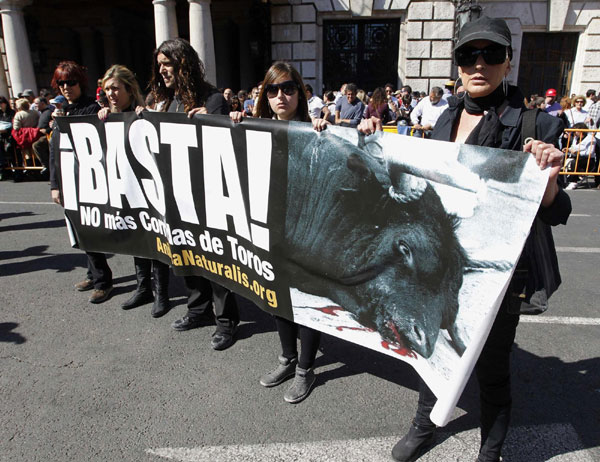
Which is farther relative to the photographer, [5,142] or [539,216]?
[5,142]

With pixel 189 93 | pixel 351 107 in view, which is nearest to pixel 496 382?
pixel 189 93

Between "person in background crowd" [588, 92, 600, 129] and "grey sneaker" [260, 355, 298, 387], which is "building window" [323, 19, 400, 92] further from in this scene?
"grey sneaker" [260, 355, 298, 387]

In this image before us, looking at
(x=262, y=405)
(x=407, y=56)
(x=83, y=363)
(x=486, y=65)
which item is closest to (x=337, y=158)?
(x=486, y=65)

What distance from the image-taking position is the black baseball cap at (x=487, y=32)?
70.3 inches

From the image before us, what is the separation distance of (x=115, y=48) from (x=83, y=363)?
20.6 metres

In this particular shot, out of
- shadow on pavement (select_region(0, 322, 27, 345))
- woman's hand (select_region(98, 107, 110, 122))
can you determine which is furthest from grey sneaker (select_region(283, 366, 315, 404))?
woman's hand (select_region(98, 107, 110, 122))

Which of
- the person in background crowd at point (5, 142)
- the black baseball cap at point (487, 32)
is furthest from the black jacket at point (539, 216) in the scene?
the person in background crowd at point (5, 142)

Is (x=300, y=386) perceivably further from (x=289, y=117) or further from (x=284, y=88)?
(x=284, y=88)

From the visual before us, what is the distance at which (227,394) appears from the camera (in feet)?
9.02

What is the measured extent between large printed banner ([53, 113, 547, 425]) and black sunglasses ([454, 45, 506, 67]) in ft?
1.15

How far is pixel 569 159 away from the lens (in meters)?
9.70

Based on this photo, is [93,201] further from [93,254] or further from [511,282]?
[511,282]

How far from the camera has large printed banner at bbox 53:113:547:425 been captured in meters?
1.81

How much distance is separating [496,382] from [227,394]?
1519mm
